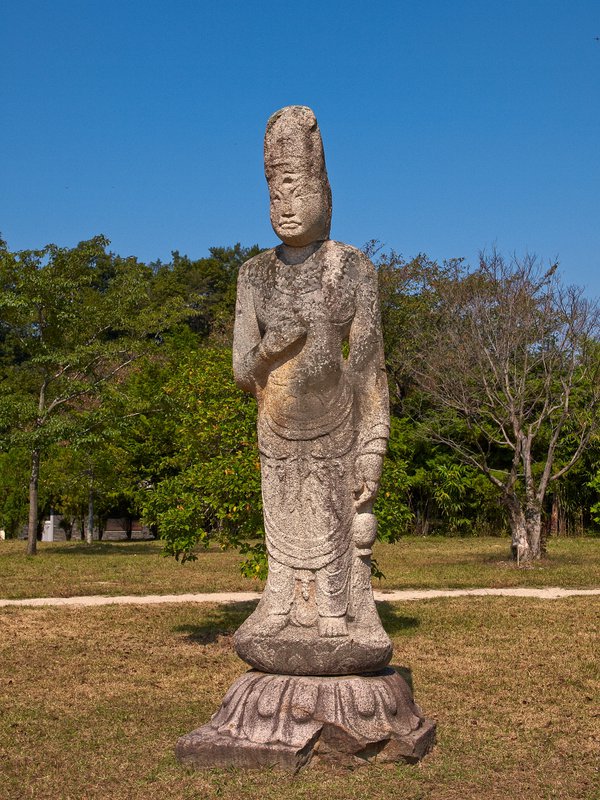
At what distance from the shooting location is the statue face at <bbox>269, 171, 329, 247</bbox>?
632 centimetres

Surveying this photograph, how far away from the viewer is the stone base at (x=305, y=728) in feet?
19.1

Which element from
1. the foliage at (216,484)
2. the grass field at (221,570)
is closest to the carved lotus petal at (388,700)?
the foliage at (216,484)

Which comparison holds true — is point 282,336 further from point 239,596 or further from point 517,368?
point 517,368

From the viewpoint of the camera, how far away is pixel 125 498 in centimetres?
2905

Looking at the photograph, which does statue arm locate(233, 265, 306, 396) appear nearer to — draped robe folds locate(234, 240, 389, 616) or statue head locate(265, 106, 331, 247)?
draped robe folds locate(234, 240, 389, 616)

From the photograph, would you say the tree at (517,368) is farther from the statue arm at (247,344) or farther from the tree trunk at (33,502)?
the statue arm at (247,344)

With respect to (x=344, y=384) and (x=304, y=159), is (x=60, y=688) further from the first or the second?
(x=304, y=159)

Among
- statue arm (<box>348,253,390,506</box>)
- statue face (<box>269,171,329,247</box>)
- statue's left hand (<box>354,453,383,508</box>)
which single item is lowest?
statue's left hand (<box>354,453,383,508</box>)

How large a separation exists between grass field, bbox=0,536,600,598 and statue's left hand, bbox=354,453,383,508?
9294 millimetres

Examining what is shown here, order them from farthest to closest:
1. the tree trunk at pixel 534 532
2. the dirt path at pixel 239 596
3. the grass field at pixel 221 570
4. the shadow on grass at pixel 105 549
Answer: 1. the shadow on grass at pixel 105 549
2. the tree trunk at pixel 534 532
3. the grass field at pixel 221 570
4. the dirt path at pixel 239 596

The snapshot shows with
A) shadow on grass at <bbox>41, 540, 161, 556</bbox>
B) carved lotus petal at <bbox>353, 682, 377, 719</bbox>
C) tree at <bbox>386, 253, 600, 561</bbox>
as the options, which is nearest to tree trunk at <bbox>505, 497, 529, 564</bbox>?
tree at <bbox>386, 253, 600, 561</bbox>

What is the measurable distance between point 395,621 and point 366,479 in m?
6.17

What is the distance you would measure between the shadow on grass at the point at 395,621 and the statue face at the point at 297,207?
20.0 ft

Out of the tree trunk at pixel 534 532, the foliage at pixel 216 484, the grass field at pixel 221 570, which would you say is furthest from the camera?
the tree trunk at pixel 534 532
